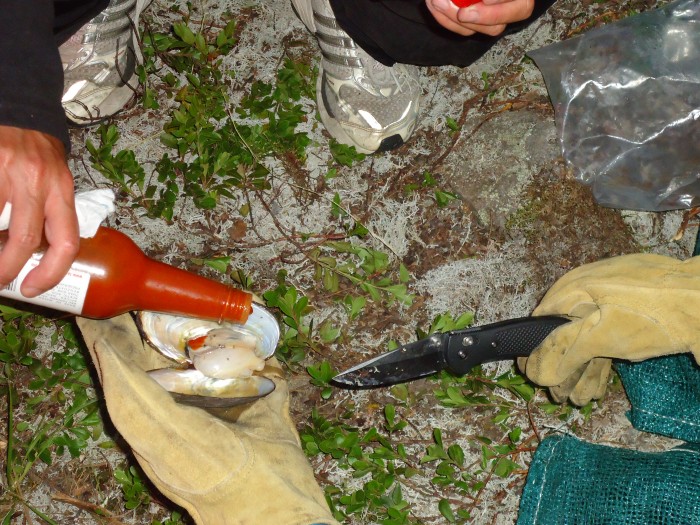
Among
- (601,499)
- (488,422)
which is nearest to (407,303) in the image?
(488,422)

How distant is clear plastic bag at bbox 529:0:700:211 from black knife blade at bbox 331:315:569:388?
804mm

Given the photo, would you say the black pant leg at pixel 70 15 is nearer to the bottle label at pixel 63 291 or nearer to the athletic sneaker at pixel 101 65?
the athletic sneaker at pixel 101 65

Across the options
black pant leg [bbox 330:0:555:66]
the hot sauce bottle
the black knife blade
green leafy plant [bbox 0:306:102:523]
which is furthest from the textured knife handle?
green leafy plant [bbox 0:306:102:523]

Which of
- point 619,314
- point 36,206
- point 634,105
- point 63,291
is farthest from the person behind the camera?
point 634,105

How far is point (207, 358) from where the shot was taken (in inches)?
74.9

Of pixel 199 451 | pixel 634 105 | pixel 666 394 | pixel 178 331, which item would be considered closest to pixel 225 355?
pixel 178 331

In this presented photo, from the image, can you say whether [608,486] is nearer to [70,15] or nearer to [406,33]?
[406,33]

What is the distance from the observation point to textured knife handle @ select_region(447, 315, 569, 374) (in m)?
2.01

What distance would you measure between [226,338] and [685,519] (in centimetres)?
149

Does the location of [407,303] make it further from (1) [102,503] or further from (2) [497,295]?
(1) [102,503]

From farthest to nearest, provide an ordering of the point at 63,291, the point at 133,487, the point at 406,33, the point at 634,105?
1. the point at 634,105
2. the point at 133,487
3. the point at 406,33
4. the point at 63,291

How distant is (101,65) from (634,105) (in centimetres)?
211

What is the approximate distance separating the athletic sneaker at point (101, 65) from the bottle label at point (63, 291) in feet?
3.69

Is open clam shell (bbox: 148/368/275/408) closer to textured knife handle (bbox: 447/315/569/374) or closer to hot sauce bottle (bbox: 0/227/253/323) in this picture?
hot sauce bottle (bbox: 0/227/253/323)
